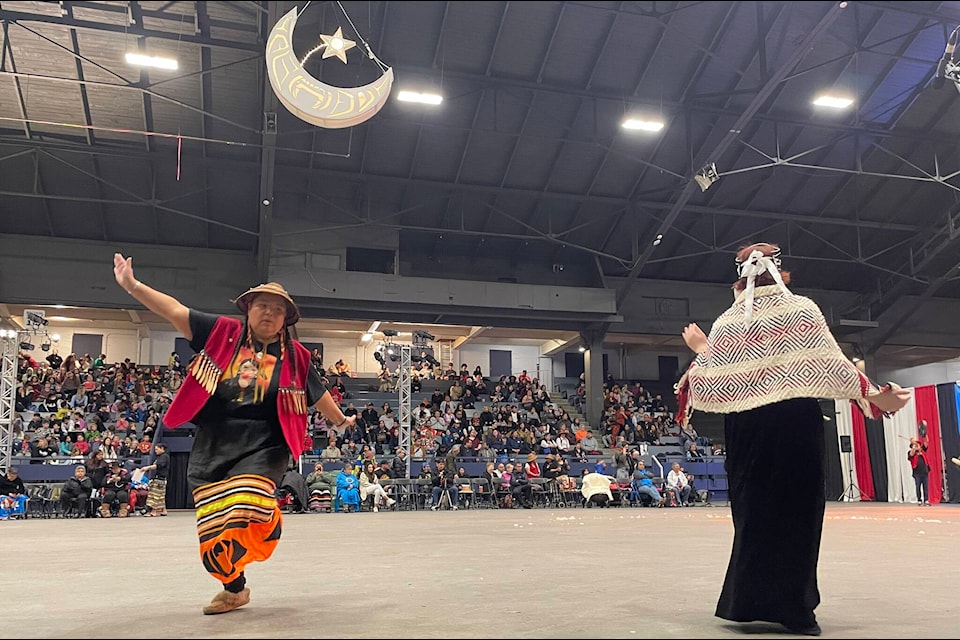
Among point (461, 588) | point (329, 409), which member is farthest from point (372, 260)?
point (329, 409)

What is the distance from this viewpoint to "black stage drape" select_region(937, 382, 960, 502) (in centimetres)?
1888

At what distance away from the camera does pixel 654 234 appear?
64.9 feet

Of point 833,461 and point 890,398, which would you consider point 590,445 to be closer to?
point 833,461

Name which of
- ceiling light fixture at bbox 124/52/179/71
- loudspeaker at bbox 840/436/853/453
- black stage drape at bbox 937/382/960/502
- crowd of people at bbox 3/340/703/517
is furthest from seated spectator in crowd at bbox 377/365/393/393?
black stage drape at bbox 937/382/960/502

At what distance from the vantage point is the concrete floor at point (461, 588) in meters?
3.01

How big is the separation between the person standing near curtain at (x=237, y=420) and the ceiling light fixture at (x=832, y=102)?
1504 cm

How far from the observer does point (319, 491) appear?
15.6 metres

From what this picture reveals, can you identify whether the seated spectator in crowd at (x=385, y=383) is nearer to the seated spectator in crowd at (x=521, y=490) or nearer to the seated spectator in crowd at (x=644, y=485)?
the seated spectator in crowd at (x=521, y=490)

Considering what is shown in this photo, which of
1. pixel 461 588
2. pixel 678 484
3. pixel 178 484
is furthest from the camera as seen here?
pixel 678 484

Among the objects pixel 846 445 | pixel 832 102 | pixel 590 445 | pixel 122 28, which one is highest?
pixel 122 28

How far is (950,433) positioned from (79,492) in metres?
19.3

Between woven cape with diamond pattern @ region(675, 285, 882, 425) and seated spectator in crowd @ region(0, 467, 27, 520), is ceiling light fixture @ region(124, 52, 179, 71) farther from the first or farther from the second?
woven cape with diamond pattern @ region(675, 285, 882, 425)

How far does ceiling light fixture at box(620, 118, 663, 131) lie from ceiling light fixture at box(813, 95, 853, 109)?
3.17 meters

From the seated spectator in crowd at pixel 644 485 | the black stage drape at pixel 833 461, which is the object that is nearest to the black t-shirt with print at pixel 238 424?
the seated spectator in crowd at pixel 644 485
